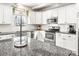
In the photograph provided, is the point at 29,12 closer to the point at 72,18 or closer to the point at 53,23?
the point at 53,23

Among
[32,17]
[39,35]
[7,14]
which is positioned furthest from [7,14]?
[39,35]

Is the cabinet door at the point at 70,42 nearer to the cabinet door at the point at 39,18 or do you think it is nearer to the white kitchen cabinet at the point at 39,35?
the white kitchen cabinet at the point at 39,35

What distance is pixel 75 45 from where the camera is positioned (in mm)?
1963

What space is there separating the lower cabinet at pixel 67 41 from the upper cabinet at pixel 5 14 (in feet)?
3.70

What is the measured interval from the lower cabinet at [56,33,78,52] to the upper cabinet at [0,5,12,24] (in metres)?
1.13

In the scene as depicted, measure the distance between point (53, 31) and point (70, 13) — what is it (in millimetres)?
528

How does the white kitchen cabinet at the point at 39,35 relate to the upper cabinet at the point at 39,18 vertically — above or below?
below

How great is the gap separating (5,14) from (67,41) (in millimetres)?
1473

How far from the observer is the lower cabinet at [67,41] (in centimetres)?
197

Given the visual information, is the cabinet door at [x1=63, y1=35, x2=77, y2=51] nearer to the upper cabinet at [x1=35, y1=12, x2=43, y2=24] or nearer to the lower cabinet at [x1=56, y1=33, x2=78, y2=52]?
the lower cabinet at [x1=56, y1=33, x2=78, y2=52]

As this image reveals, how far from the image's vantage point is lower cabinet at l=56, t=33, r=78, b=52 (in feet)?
6.45

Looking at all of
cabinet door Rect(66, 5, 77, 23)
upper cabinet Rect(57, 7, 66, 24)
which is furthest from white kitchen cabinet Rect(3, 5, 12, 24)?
cabinet door Rect(66, 5, 77, 23)

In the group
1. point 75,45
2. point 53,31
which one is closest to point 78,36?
point 75,45

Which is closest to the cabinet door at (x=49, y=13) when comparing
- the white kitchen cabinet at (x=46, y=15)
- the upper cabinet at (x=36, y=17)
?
the white kitchen cabinet at (x=46, y=15)
